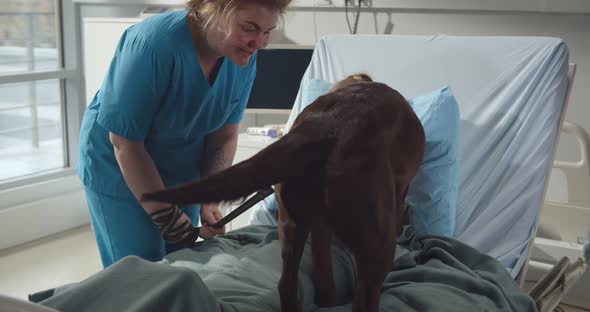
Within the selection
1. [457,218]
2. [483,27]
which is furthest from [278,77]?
[457,218]

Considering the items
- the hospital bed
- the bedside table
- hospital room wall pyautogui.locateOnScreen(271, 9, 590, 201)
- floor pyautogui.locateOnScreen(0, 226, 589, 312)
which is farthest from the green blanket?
hospital room wall pyautogui.locateOnScreen(271, 9, 590, 201)

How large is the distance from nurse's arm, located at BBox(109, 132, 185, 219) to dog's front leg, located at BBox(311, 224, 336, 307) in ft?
1.55

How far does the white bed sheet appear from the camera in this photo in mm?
1938

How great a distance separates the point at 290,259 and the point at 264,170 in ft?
0.81

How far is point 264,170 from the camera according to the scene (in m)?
1.07

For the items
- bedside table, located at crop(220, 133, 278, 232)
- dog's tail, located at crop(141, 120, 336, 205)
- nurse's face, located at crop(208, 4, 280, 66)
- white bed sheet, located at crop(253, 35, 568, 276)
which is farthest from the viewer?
bedside table, located at crop(220, 133, 278, 232)

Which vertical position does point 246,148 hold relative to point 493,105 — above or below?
below

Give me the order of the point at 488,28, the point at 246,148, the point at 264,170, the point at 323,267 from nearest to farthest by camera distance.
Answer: the point at 264,170 → the point at 323,267 → the point at 246,148 → the point at 488,28

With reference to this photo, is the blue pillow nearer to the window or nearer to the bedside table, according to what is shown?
the bedside table

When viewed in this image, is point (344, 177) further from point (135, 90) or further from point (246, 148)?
point (246, 148)

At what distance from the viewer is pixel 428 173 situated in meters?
1.85

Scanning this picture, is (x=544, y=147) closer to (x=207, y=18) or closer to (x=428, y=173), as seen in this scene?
(x=428, y=173)

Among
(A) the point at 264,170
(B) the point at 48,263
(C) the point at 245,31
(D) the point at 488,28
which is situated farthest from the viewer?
(B) the point at 48,263

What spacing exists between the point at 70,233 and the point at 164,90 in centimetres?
241
